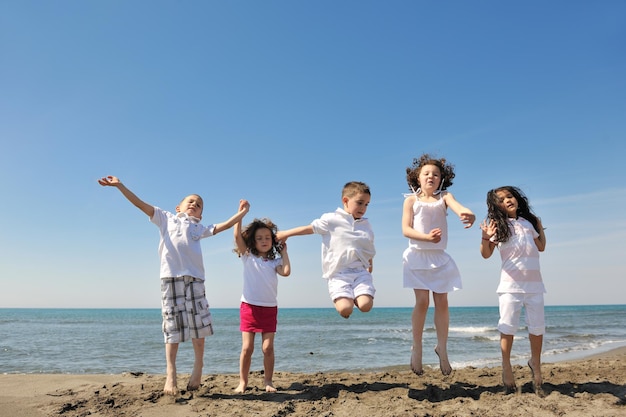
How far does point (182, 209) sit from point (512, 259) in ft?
12.0

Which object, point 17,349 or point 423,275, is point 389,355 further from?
point 17,349

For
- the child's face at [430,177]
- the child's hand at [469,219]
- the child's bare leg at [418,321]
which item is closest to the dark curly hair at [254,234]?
the child's bare leg at [418,321]

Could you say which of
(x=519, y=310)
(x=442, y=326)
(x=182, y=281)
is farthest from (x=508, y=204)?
(x=182, y=281)

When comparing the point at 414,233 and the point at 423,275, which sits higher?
the point at 414,233

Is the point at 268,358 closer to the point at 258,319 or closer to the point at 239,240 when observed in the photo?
the point at 258,319

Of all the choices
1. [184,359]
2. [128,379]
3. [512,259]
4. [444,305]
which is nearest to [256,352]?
[184,359]

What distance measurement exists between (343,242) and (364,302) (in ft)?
2.45

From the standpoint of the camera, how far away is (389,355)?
12070mm

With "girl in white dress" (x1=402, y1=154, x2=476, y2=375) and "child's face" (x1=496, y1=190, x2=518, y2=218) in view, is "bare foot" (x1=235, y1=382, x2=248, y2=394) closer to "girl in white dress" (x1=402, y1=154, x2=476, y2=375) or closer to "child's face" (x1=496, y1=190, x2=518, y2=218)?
"girl in white dress" (x1=402, y1=154, x2=476, y2=375)

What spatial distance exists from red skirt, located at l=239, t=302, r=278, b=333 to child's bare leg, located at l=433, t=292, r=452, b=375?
5.97 feet

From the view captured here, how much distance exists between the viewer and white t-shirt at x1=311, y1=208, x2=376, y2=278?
15.8 ft

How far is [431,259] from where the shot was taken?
4.88 meters

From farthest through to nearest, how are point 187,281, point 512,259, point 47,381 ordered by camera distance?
point 47,381
point 187,281
point 512,259

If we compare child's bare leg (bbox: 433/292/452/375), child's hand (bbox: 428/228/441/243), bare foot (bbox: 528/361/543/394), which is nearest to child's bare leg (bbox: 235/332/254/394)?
child's bare leg (bbox: 433/292/452/375)
